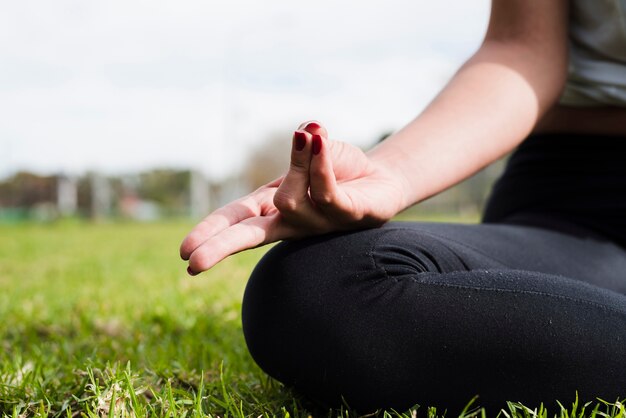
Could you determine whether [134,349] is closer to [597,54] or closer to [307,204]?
[307,204]

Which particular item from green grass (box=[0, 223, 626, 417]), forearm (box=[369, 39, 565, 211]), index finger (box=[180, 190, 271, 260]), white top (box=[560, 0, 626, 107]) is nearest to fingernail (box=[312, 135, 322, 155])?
index finger (box=[180, 190, 271, 260])

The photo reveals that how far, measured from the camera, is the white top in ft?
4.58

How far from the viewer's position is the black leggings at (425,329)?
1.00 m

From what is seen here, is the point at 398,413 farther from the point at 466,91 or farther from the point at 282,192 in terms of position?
the point at 466,91

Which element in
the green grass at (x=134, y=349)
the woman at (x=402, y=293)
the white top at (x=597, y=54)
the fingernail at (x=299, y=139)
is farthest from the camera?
the white top at (x=597, y=54)

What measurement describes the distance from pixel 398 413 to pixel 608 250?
24.1 inches

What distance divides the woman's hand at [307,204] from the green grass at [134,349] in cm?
28

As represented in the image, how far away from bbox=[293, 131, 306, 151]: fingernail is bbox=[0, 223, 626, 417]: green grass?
420 mm

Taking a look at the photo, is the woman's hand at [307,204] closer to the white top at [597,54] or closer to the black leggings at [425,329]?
the black leggings at [425,329]

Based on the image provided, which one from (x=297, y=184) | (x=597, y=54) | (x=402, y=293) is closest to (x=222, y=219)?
(x=297, y=184)

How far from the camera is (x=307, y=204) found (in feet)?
3.20

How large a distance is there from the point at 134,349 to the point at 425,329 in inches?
38.9

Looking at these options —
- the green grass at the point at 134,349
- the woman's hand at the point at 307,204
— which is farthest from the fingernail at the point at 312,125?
the green grass at the point at 134,349

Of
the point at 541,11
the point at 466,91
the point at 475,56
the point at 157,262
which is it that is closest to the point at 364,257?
the point at 466,91
